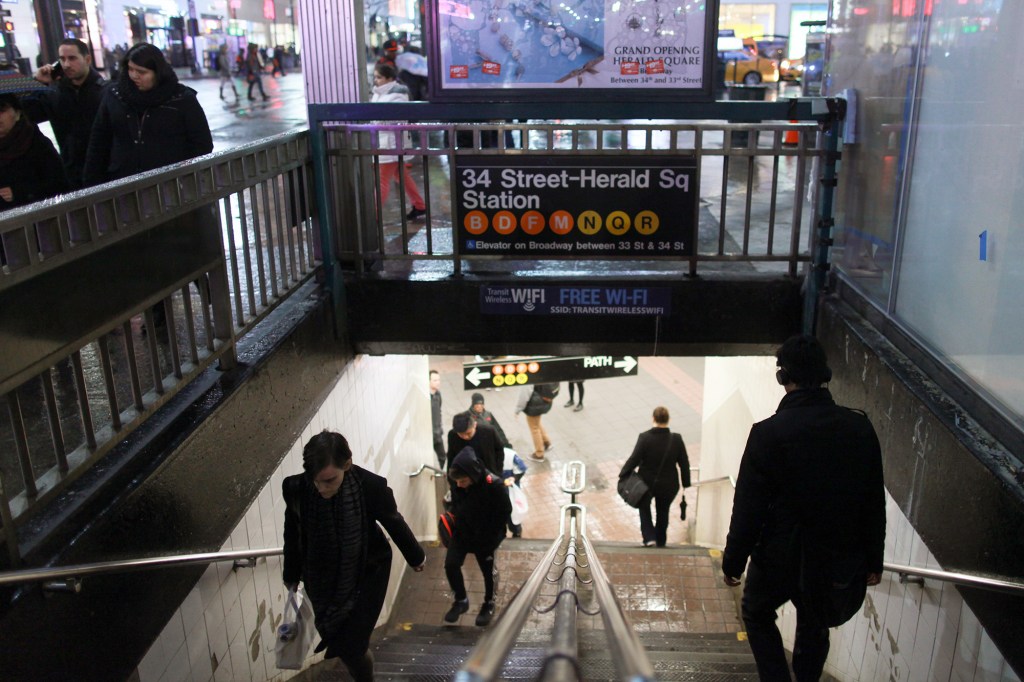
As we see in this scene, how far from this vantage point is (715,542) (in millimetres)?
9016

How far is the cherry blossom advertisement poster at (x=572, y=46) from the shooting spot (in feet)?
16.1

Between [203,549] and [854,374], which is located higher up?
[854,374]

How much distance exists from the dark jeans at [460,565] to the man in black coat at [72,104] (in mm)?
3412

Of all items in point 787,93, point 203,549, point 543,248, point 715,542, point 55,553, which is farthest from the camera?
point 787,93

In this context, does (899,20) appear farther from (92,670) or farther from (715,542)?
(715,542)

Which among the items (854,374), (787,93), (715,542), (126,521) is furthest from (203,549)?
(787,93)

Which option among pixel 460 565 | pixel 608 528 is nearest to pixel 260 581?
pixel 460 565

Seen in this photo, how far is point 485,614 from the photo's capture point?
6.17 m

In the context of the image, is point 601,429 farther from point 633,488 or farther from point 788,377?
point 788,377

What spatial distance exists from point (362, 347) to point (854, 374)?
10.4 ft

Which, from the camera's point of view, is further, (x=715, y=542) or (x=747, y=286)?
(x=715, y=542)

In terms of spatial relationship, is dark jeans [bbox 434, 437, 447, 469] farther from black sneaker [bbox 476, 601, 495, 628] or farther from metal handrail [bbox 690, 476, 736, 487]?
black sneaker [bbox 476, 601, 495, 628]

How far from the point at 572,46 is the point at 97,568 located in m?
3.86

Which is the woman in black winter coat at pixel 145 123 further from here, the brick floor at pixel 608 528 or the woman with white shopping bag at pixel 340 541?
the brick floor at pixel 608 528
